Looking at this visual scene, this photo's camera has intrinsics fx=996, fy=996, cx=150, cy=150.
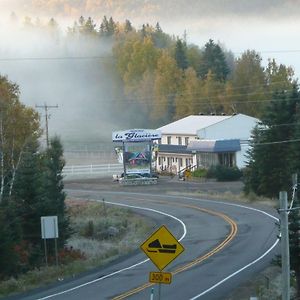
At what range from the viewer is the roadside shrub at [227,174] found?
A: 78.5 meters

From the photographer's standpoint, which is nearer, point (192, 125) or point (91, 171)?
point (91, 171)

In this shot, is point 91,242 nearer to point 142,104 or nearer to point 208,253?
point 208,253

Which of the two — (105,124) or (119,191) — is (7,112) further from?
(105,124)

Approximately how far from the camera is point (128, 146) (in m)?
79.5

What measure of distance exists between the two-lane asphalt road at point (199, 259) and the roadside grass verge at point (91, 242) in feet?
2.79

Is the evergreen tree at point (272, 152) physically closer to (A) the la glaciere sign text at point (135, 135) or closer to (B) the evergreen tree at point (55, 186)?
(A) the la glaciere sign text at point (135, 135)

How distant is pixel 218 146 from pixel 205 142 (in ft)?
7.75

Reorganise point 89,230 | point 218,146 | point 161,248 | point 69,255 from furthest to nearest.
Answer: point 218,146 → point 89,230 → point 69,255 → point 161,248

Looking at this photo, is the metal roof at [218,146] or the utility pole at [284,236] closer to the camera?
the utility pole at [284,236]

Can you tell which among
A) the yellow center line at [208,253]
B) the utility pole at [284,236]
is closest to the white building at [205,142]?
the yellow center line at [208,253]

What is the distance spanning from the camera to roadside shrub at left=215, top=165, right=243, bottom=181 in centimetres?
7850

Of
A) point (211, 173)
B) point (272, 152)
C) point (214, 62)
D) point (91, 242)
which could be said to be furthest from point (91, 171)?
point (214, 62)

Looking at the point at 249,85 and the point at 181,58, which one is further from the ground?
the point at 181,58

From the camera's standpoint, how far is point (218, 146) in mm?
83250
